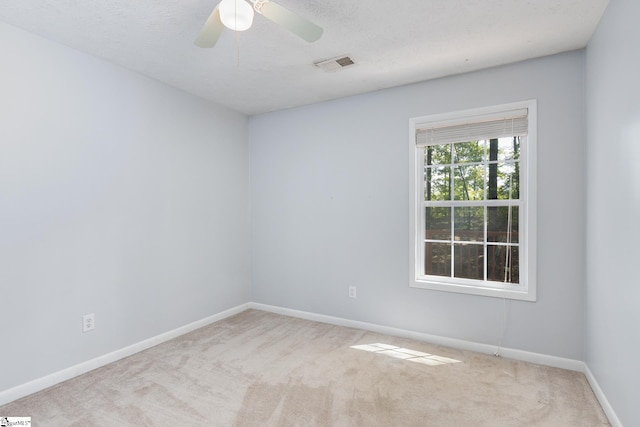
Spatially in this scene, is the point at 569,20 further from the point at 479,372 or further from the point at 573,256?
the point at 479,372

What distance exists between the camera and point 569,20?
210 cm

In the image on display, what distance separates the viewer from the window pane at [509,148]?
280cm

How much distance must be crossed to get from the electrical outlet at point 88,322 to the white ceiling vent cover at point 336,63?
9.09 ft

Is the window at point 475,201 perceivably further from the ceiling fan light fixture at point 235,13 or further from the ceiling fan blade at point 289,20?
the ceiling fan light fixture at point 235,13

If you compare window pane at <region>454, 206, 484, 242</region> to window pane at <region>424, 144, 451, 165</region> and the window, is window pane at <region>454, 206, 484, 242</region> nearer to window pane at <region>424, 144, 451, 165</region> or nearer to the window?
the window

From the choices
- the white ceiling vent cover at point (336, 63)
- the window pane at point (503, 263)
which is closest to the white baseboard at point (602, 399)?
the window pane at point (503, 263)

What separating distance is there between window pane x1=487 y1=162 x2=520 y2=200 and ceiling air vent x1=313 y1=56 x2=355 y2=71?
1586mm

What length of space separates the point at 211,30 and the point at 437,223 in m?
2.51

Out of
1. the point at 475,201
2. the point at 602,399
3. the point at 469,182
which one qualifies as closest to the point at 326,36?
the point at 469,182

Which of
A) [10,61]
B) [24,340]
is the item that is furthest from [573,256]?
[10,61]

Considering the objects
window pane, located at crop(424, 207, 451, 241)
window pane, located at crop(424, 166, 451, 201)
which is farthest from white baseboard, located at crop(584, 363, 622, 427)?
window pane, located at crop(424, 166, 451, 201)

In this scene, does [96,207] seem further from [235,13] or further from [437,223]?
[437,223]

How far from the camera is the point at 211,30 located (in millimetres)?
1764

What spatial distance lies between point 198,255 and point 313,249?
1.28 m
